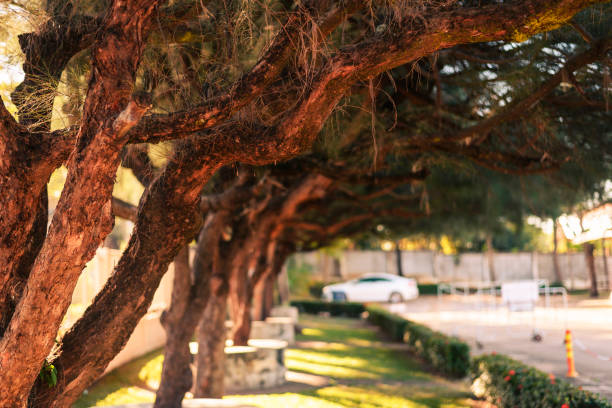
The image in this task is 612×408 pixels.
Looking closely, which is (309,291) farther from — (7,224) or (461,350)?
(7,224)

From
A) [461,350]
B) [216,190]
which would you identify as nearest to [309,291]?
[461,350]

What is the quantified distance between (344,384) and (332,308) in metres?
18.5

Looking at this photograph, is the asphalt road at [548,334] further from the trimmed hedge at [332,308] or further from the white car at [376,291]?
the white car at [376,291]

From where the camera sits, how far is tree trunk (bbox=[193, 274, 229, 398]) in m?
8.99

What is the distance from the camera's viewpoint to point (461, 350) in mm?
11594

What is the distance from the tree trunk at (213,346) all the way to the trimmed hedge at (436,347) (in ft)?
15.3

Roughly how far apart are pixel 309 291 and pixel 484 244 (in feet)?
52.1

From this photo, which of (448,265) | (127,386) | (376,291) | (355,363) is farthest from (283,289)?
(127,386)

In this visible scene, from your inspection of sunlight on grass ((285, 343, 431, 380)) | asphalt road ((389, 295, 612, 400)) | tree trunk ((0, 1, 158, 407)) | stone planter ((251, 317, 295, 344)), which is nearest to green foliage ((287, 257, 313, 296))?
asphalt road ((389, 295, 612, 400))

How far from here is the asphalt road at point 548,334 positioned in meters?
11.1

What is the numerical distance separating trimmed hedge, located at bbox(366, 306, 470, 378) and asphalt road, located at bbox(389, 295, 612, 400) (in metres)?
1.23

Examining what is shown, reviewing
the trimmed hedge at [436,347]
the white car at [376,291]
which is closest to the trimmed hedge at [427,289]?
the white car at [376,291]

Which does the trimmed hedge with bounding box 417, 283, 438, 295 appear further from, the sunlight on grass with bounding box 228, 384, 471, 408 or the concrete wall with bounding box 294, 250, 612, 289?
the sunlight on grass with bounding box 228, 384, 471, 408

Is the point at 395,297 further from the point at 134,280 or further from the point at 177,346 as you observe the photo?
the point at 134,280
